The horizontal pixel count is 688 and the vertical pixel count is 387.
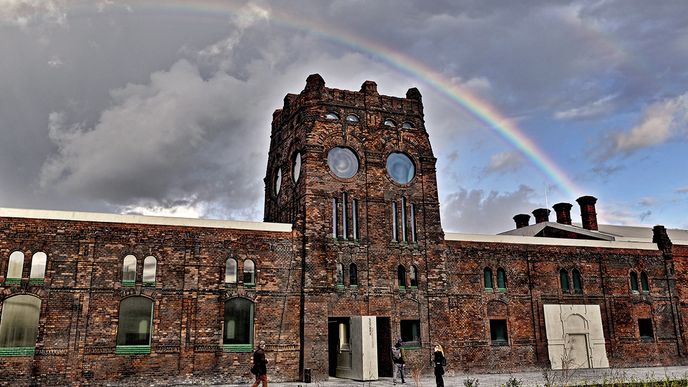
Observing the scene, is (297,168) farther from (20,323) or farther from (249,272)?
(20,323)

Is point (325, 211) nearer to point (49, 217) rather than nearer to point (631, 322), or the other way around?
point (49, 217)

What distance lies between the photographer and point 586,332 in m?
28.2

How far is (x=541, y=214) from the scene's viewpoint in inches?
1583

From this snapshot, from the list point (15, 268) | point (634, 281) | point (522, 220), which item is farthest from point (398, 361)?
→ point (522, 220)

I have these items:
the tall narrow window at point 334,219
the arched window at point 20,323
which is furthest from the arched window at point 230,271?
the arched window at point 20,323

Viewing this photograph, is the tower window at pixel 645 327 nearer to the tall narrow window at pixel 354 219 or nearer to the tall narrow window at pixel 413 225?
the tall narrow window at pixel 413 225

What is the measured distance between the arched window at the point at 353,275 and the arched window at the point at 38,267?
38.9ft

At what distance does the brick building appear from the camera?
21078 mm

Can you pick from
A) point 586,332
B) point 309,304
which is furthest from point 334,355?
point 586,332

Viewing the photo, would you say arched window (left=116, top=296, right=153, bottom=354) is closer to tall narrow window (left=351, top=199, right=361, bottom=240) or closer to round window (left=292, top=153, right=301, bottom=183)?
round window (left=292, top=153, right=301, bottom=183)

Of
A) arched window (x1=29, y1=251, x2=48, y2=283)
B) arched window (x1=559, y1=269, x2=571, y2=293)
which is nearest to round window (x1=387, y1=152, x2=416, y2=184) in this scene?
arched window (x1=559, y1=269, x2=571, y2=293)

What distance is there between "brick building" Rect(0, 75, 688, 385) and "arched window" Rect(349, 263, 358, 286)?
62 mm

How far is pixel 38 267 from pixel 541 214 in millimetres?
31540

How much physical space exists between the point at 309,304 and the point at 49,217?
413 inches
